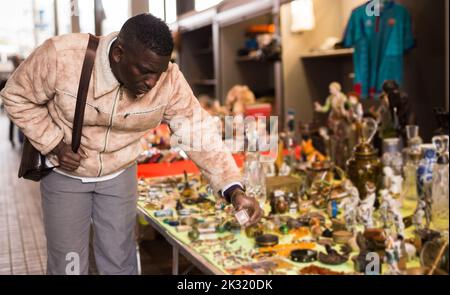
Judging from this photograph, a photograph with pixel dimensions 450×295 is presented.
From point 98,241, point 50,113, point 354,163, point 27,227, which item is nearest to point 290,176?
point 354,163

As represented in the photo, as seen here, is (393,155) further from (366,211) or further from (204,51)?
(204,51)

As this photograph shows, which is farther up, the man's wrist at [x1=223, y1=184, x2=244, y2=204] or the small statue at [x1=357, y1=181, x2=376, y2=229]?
the man's wrist at [x1=223, y1=184, x2=244, y2=204]

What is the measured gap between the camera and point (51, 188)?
40.4 inches

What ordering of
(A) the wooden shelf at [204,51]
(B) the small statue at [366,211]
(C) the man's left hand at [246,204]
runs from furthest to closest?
1. (A) the wooden shelf at [204,51]
2. (B) the small statue at [366,211]
3. (C) the man's left hand at [246,204]

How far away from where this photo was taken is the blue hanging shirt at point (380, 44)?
3240 millimetres

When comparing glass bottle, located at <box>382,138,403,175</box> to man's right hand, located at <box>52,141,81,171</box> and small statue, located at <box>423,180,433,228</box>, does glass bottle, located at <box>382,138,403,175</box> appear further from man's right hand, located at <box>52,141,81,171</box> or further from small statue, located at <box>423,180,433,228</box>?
man's right hand, located at <box>52,141,81,171</box>

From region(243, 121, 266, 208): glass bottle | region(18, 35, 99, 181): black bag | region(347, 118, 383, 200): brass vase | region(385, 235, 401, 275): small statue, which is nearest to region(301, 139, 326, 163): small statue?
region(347, 118, 383, 200): brass vase

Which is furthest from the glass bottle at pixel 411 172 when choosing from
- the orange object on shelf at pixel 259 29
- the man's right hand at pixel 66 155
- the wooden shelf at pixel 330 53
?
the orange object on shelf at pixel 259 29

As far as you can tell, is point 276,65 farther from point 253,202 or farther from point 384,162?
point 253,202

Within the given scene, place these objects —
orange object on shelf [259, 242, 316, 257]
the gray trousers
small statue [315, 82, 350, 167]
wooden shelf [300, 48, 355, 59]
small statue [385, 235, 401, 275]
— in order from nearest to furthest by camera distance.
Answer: the gray trousers, small statue [385, 235, 401, 275], orange object on shelf [259, 242, 316, 257], small statue [315, 82, 350, 167], wooden shelf [300, 48, 355, 59]

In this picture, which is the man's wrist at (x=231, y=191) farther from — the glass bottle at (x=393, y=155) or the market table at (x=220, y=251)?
the glass bottle at (x=393, y=155)

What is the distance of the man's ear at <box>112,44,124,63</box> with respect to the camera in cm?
83

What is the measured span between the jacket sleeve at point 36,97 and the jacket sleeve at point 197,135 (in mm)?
184

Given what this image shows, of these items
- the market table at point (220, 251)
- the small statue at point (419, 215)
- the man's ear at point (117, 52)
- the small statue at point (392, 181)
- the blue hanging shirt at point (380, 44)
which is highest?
the blue hanging shirt at point (380, 44)
